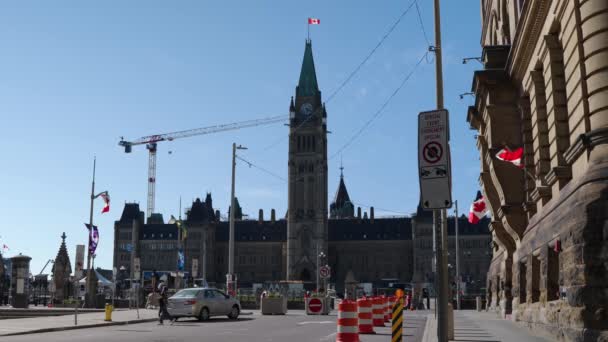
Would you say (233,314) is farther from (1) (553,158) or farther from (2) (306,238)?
(2) (306,238)

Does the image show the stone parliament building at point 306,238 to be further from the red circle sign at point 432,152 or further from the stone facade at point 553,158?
the red circle sign at point 432,152

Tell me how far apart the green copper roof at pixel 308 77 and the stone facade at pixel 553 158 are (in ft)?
438

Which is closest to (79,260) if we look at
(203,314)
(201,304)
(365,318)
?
(201,304)

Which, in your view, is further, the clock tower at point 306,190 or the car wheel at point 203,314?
the clock tower at point 306,190

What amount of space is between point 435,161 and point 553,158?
11.8m

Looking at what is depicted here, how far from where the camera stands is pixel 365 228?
611 feet

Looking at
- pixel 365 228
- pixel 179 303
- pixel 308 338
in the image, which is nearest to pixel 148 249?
pixel 365 228

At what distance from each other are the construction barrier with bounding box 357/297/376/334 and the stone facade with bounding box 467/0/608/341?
4872mm

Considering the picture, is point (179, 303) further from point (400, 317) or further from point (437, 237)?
point (437, 237)

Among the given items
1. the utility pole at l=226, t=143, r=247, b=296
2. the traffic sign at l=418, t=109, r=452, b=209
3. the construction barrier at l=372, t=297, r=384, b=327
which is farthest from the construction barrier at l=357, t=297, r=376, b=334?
the utility pole at l=226, t=143, r=247, b=296

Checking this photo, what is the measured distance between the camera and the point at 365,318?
23.9m

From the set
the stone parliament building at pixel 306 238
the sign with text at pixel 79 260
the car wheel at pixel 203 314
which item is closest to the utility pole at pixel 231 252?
the car wheel at pixel 203 314

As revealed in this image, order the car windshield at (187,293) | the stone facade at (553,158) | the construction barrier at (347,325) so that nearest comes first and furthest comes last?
the stone facade at (553,158)
the construction barrier at (347,325)
the car windshield at (187,293)

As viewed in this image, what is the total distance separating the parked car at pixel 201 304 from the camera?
106 ft
